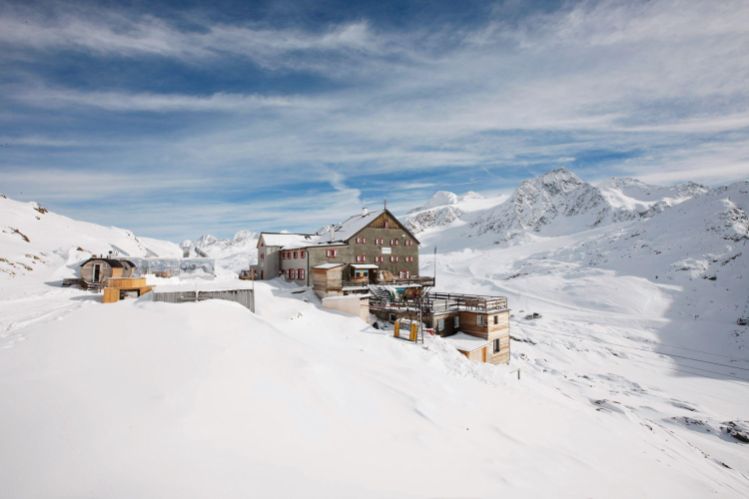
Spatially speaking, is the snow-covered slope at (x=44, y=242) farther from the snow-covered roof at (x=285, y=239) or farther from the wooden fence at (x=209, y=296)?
the wooden fence at (x=209, y=296)

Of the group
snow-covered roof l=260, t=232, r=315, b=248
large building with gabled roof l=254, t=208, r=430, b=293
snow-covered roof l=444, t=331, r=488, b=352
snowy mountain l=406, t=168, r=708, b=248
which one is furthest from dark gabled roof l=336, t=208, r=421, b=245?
snowy mountain l=406, t=168, r=708, b=248

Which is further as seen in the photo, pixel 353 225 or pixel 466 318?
pixel 353 225

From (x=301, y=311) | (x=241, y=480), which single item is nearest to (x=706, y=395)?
(x=301, y=311)

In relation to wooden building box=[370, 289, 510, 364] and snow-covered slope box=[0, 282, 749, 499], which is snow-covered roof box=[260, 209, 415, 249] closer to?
wooden building box=[370, 289, 510, 364]

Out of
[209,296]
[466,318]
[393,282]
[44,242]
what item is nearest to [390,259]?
[393,282]

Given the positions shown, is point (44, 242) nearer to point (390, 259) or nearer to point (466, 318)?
point (390, 259)

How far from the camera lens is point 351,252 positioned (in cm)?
3994

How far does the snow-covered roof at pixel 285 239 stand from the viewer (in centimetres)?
4317

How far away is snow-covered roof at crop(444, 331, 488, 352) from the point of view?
26.2 meters

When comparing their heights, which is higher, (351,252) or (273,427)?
(351,252)

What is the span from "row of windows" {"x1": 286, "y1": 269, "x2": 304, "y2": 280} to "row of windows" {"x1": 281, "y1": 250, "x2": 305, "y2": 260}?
4.94ft

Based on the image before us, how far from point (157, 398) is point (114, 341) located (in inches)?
233

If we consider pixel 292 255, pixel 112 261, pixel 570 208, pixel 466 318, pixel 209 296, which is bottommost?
pixel 466 318

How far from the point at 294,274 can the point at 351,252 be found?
22.7 ft
